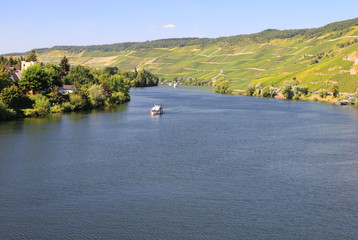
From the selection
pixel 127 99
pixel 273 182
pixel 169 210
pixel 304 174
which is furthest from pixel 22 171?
pixel 127 99

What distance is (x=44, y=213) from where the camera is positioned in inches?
1137

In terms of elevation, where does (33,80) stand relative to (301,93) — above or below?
above

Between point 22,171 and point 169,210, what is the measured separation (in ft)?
60.8

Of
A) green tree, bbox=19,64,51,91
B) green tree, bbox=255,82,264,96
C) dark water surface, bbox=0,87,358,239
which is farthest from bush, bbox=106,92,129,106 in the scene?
green tree, bbox=255,82,264,96

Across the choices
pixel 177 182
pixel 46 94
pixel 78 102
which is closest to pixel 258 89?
pixel 78 102

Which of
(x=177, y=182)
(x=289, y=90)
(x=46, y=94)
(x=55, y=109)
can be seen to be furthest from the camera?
(x=289, y=90)

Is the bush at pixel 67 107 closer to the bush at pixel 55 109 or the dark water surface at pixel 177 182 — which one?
the bush at pixel 55 109

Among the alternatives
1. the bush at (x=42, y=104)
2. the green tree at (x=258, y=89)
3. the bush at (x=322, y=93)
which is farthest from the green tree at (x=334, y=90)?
the bush at (x=42, y=104)

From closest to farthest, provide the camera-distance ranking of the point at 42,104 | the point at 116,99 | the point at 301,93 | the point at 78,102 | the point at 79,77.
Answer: the point at 42,104
the point at 78,102
the point at 116,99
the point at 79,77
the point at 301,93

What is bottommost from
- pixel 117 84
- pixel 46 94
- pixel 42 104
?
pixel 42 104

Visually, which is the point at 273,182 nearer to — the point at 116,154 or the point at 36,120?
the point at 116,154

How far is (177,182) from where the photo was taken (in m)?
36.5

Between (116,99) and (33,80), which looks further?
(116,99)

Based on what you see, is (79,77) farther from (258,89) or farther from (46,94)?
(258,89)
